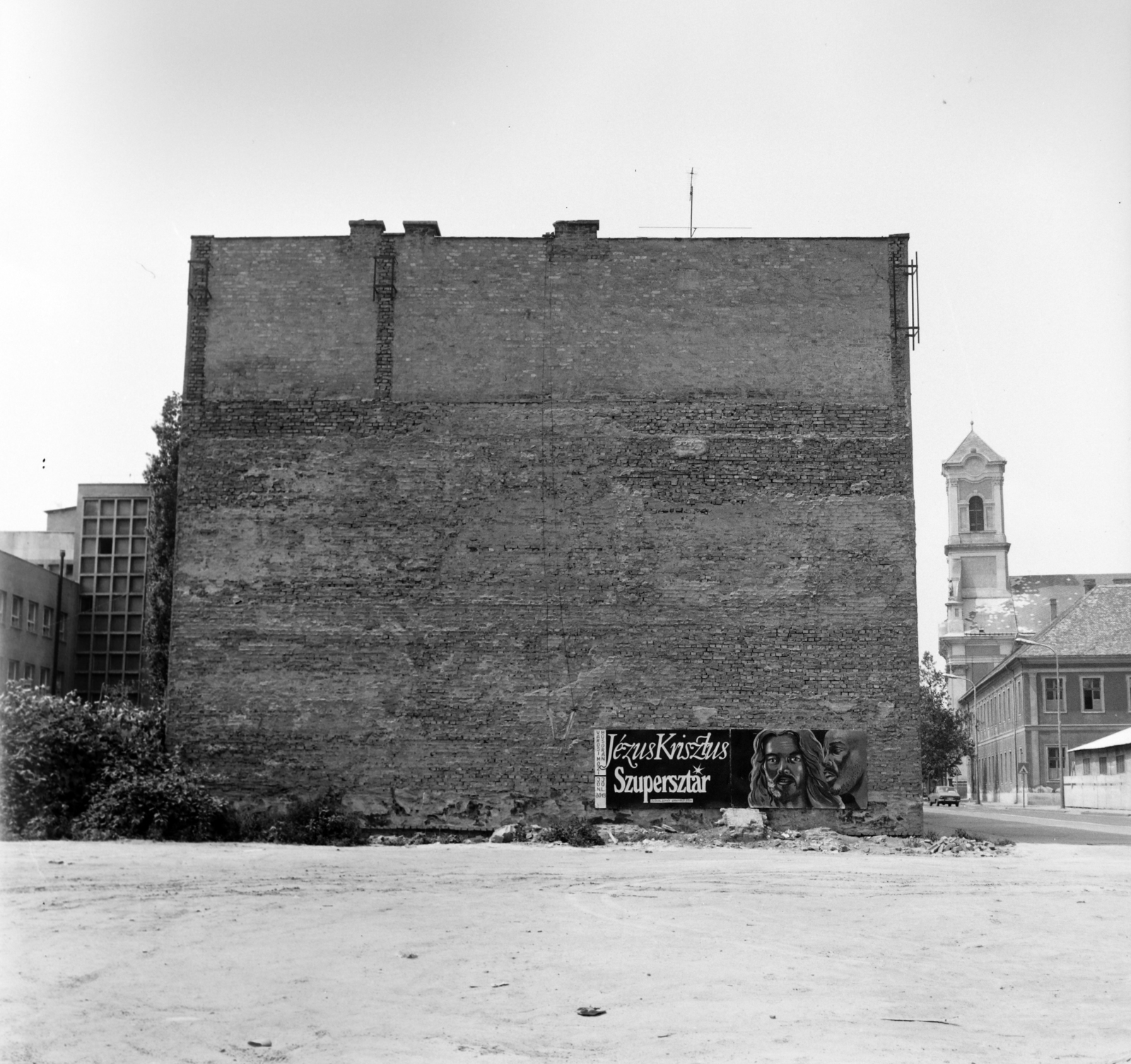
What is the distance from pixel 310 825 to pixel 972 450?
97.8 m

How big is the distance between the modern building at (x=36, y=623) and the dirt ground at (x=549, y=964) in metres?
17.5

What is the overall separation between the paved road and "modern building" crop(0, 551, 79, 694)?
23.1 m

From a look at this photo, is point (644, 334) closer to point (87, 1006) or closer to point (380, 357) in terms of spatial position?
point (380, 357)

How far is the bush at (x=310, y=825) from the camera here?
21828 mm

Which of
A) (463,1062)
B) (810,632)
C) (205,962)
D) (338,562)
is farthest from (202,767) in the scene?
(463,1062)

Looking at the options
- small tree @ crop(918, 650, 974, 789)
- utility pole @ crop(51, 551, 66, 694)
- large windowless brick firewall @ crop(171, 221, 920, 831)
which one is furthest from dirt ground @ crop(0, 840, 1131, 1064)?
small tree @ crop(918, 650, 974, 789)

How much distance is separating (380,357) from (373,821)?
27.3 feet

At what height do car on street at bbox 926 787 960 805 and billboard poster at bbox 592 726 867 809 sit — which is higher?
billboard poster at bbox 592 726 867 809

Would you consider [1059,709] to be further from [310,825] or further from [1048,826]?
[310,825]

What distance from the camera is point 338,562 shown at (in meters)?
23.2

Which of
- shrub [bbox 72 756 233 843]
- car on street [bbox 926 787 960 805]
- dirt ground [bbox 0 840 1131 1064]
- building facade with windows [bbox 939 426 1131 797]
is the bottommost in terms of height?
car on street [bbox 926 787 960 805]

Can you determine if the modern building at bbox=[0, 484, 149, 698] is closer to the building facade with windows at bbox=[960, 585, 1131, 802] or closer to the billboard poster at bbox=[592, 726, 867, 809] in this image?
the billboard poster at bbox=[592, 726, 867, 809]

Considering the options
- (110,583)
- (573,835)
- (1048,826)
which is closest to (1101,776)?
(1048,826)

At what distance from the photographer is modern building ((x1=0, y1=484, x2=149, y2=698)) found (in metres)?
36.5
